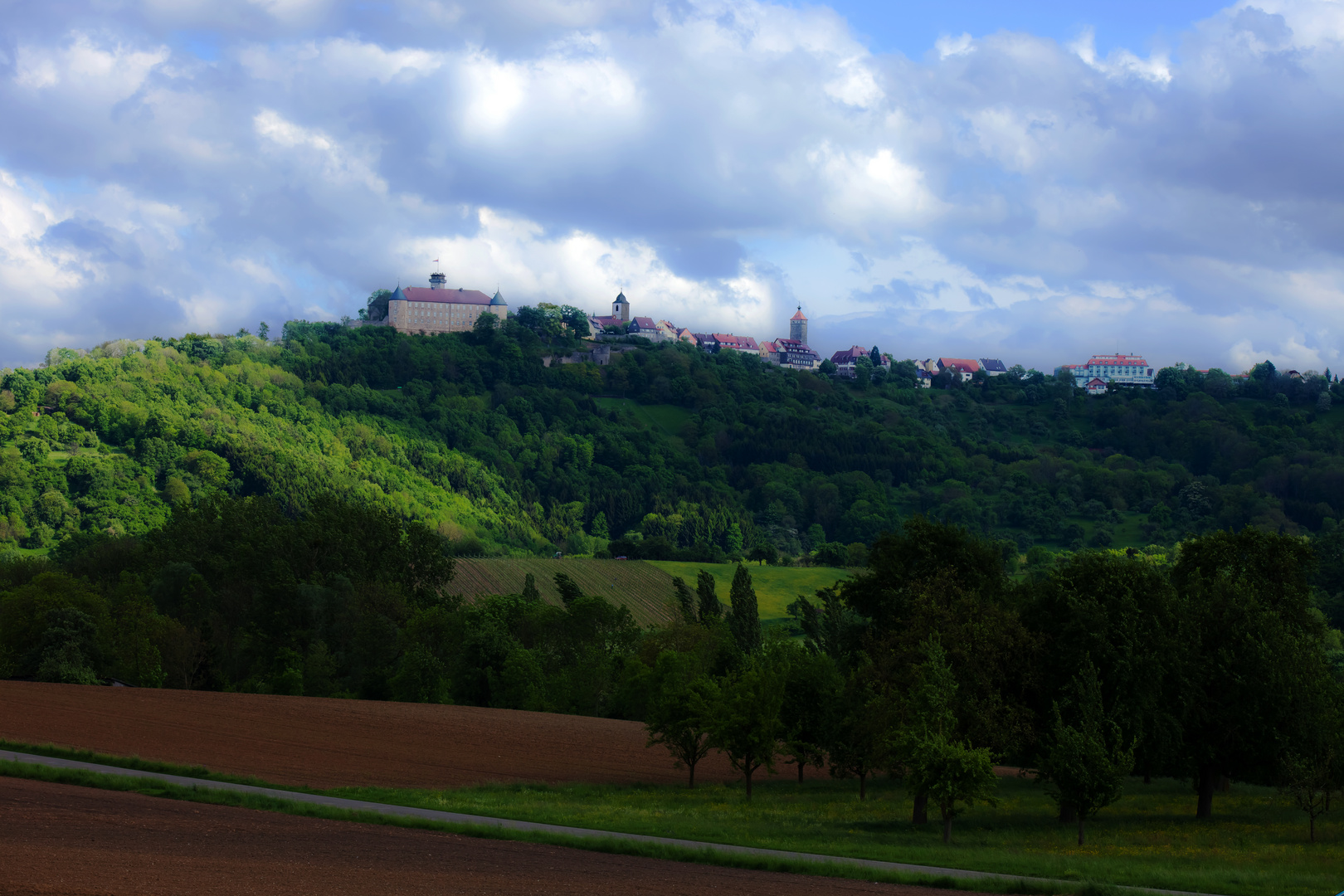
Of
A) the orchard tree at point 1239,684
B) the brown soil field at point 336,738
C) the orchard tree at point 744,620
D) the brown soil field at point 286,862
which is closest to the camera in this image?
the brown soil field at point 286,862

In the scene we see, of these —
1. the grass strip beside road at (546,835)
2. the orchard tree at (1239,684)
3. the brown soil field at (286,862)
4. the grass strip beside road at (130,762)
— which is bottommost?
the grass strip beside road at (130,762)

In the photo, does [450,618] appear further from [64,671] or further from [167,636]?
[64,671]

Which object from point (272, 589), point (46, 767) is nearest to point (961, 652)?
point (46, 767)

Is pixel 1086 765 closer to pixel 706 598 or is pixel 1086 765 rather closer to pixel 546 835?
pixel 546 835

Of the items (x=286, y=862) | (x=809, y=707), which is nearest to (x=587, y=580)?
(x=809, y=707)

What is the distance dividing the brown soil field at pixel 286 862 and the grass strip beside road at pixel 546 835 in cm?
63

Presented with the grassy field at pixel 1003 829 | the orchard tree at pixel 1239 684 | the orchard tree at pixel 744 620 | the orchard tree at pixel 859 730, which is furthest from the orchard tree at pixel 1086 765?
the orchard tree at pixel 744 620

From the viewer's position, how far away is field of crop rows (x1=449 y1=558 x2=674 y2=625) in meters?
127

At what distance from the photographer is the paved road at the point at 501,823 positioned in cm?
2448

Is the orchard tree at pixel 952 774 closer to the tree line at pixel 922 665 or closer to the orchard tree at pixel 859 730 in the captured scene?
the tree line at pixel 922 665

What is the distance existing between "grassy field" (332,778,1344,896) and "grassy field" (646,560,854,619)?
301ft

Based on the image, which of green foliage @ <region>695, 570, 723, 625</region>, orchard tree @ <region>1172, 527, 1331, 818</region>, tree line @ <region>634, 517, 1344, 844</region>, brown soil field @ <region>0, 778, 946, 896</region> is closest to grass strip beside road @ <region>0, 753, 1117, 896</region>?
brown soil field @ <region>0, 778, 946, 896</region>

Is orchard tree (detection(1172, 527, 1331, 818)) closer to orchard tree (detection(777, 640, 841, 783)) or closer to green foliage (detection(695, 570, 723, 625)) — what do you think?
orchard tree (detection(777, 640, 841, 783))

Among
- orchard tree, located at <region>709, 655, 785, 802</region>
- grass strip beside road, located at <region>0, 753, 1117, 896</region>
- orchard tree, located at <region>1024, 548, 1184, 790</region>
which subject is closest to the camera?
grass strip beside road, located at <region>0, 753, 1117, 896</region>
